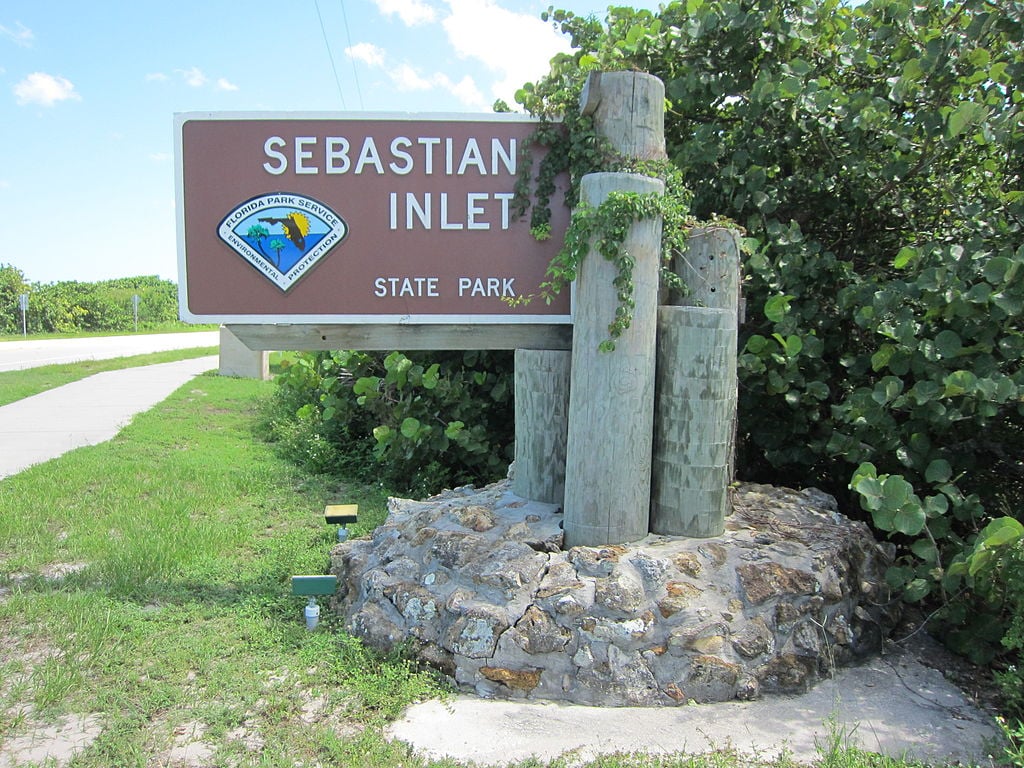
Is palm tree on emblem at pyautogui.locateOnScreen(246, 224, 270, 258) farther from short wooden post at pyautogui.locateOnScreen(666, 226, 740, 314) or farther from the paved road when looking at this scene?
the paved road

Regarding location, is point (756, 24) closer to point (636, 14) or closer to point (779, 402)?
point (636, 14)

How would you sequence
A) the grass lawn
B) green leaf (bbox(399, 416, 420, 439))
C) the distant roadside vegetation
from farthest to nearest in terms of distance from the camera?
the distant roadside vegetation
green leaf (bbox(399, 416, 420, 439))
the grass lawn

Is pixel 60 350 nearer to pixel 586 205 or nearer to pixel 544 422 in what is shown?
pixel 544 422

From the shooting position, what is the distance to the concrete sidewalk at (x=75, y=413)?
7453 millimetres

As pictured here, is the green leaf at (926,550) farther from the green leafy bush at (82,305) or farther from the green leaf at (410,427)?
the green leafy bush at (82,305)

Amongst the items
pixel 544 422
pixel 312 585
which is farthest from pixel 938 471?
pixel 312 585

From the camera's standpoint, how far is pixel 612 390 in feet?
11.6

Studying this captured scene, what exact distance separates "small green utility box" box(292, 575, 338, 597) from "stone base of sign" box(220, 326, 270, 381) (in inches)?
464

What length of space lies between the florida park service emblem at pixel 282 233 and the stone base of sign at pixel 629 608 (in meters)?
1.51

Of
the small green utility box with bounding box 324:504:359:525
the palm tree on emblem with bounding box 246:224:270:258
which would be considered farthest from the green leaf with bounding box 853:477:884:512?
the palm tree on emblem with bounding box 246:224:270:258

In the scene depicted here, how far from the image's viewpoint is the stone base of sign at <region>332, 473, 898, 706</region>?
3.14 metres

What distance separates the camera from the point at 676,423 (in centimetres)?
369

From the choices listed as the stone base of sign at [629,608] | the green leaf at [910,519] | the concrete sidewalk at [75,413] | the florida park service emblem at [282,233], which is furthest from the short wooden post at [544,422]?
the concrete sidewalk at [75,413]

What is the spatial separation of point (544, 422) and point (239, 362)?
12.2 metres
